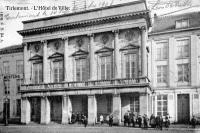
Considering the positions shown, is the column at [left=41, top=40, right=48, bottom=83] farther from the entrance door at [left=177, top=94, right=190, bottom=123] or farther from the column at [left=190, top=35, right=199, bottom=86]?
the column at [left=190, top=35, right=199, bottom=86]

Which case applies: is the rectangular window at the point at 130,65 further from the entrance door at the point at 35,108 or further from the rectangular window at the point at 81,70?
the entrance door at the point at 35,108

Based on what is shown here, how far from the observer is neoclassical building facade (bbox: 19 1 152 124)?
23.3 metres

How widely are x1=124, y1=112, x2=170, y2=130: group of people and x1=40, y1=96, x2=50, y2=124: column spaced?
23.3 feet

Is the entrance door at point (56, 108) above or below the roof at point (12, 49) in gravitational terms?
below

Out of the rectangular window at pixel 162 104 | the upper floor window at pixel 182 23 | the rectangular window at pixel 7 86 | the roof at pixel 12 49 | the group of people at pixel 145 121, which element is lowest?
the group of people at pixel 145 121

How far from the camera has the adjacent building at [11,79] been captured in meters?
31.6

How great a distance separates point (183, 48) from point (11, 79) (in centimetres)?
1807

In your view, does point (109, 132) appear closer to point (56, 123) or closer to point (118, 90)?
point (118, 90)

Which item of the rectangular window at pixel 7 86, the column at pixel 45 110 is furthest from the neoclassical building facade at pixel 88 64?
the rectangular window at pixel 7 86

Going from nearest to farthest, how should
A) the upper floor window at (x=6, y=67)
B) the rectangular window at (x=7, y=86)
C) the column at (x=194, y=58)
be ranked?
the column at (x=194, y=58) < the rectangular window at (x=7, y=86) < the upper floor window at (x=6, y=67)

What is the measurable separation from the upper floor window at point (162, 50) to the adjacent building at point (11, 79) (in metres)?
14.2

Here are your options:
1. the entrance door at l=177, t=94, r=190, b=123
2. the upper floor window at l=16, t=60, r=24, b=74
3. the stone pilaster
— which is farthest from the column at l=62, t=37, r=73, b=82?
the entrance door at l=177, t=94, r=190, b=123

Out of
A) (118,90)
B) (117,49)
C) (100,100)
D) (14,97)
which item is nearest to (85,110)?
(100,100)

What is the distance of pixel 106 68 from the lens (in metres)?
24.8
